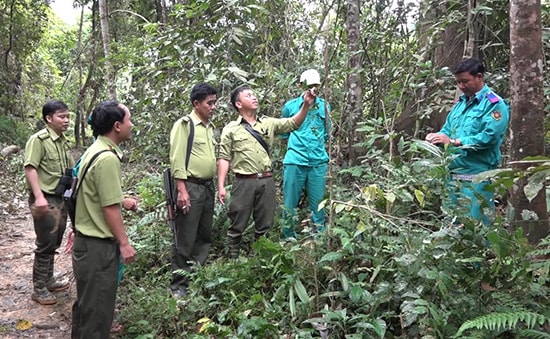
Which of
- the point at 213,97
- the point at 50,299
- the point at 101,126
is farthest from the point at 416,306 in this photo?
the point at 50,299

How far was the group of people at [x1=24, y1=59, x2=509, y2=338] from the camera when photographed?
311cm

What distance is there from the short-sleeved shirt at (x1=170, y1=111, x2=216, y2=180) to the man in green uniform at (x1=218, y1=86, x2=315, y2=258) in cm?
24

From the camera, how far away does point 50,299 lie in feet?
14.9

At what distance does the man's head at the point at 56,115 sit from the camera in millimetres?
4383

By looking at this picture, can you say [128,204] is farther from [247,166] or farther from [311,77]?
[311,77]

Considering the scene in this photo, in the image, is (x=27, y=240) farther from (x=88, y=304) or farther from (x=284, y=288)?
(x=284, y=288)

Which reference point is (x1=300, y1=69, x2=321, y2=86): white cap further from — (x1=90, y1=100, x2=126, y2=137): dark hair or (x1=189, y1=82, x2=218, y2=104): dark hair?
(x1=90, y1=100, x2=126, y2=137): dark hair

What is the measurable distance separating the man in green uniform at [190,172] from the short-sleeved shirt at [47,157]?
1.12 m

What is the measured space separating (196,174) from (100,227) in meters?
1.44

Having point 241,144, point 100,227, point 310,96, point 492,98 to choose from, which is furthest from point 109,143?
point 492,98

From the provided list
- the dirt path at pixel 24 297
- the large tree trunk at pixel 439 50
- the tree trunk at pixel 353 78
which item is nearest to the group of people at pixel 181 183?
the dirt path at pixel 24 297

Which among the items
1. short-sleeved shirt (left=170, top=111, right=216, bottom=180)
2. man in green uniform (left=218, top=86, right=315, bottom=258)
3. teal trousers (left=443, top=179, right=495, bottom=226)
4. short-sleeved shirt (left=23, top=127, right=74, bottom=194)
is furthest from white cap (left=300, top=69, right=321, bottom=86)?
short-sleeved shirt (left=23, top=127, right=74, bottom=194)

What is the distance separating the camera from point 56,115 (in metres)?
4.39

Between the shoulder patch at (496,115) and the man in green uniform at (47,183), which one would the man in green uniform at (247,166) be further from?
the shoulder patch at (496,115)
